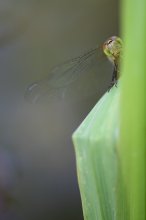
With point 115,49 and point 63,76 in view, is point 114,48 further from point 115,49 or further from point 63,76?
point 63,76

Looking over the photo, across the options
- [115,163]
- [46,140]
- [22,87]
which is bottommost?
[46,140]

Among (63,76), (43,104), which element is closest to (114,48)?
(63,76)

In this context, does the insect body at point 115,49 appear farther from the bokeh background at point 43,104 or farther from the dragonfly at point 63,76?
the bokeh background at point 43,104

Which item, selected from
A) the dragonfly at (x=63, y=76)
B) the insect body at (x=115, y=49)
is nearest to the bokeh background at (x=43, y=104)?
the dragonfly at (x=63, y=76)

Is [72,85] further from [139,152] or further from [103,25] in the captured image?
[139,152]

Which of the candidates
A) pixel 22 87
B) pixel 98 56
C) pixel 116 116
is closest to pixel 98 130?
pixel 116 116

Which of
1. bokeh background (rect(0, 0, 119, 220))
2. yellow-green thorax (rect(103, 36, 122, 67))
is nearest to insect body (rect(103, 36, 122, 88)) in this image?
yellow-green thorax (rect(103, 36, 122, 67))
